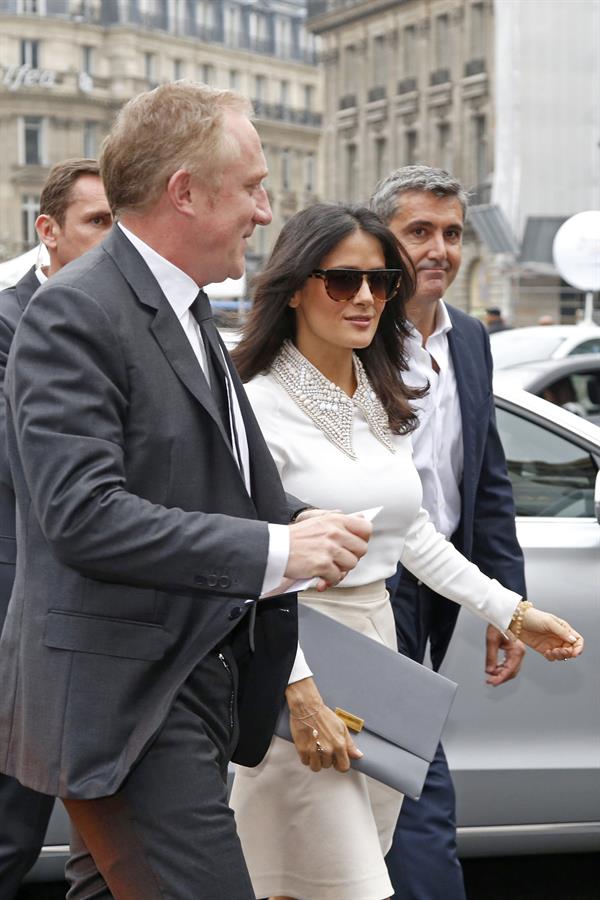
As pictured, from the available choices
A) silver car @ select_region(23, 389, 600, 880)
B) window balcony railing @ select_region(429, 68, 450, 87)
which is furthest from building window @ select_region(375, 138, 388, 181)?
silver car @ select_region(23, 389, 600, 880)

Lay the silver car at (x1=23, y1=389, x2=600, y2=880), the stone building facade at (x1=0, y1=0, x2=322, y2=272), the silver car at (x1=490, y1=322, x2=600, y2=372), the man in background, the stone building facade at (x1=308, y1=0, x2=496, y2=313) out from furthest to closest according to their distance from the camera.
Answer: the stone building facade at (x1=0, y1=0, x2=322, y2=272), the stone building facade at (x1=308, y1=0, x2=496, y2=313), the silver car at (x1=490, y1=322, x2=600, y2=372), the silver car at (x1=23, y1=389, x2=600, y2=880), the man in background

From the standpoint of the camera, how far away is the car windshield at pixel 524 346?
39.7 feet

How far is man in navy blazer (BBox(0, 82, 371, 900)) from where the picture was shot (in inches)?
89.8

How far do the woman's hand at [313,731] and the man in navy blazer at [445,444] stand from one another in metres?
0.67

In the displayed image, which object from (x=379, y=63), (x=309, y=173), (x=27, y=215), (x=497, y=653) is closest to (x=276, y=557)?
(x=497, y=653)

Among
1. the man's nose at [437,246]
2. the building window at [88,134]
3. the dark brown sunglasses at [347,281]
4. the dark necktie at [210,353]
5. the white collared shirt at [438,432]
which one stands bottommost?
the white collared shirt at [438,432]

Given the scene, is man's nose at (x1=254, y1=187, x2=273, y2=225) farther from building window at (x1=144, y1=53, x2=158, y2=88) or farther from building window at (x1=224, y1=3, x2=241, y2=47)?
building window at (x1=224, y1=3, x2=241, y2=47)

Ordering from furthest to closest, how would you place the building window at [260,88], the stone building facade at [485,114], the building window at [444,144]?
the building window at [260,88]
the building window at [444,144]
the stone building facade at [485,114]

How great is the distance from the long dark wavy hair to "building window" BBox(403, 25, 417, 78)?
59.9m

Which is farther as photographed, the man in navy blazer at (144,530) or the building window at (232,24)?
the building window at (232,24)

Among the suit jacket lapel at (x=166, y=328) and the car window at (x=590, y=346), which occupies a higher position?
the suit jacket lapel at (x=166, y=328)

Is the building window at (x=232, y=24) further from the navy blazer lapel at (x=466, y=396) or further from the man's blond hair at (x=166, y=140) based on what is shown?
the man's blond hair at (x=166, y=140)

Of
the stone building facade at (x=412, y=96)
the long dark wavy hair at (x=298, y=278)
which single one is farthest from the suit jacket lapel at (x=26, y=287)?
the stone building facade at (x=412, y=96)

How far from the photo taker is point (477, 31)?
5719 centimetres
